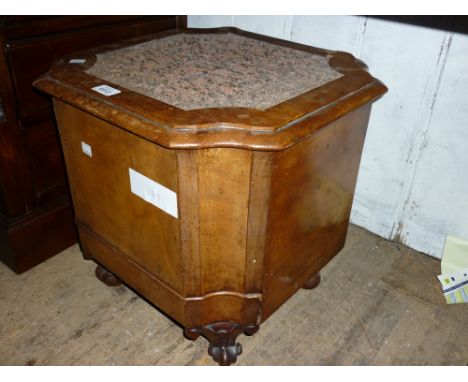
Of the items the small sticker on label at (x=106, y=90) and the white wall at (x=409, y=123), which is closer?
the small sticker on label at (x=106, y=90)

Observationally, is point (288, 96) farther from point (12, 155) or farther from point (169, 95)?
point (12, 155)

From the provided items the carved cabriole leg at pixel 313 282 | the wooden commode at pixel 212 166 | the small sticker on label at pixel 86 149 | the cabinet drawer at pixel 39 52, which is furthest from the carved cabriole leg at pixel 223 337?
the cabinet drawer at pixel 39 52

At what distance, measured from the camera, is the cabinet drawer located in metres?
1.22

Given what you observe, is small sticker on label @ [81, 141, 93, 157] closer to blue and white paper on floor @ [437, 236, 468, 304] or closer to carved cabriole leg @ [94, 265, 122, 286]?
carved cabriole leg @ [94, 265, 122, 286]

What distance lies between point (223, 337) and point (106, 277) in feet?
1.52

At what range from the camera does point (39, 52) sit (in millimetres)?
1254

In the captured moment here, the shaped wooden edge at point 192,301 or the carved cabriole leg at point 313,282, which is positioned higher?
the shaped wooden edge at point 192,301

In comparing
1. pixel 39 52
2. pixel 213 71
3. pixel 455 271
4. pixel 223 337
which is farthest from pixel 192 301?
pixel 455 271

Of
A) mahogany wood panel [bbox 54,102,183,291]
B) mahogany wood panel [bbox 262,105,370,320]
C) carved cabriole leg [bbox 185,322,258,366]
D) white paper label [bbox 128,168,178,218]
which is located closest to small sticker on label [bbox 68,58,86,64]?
mahogany wood panel [bbox 54,102,183,291]

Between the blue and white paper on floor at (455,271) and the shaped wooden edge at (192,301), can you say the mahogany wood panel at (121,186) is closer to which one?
the shaped wooden edge at (192,301)

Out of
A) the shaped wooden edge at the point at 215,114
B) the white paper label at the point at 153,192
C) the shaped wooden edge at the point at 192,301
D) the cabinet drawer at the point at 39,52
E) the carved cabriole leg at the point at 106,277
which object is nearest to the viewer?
the shaped wooden edge at the point at 215,114

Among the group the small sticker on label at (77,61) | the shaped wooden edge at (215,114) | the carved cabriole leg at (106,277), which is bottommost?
the carved cabriole leg at (106,277)

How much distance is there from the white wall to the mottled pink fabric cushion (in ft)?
0.79

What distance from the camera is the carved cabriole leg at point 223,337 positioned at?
1.13 m
